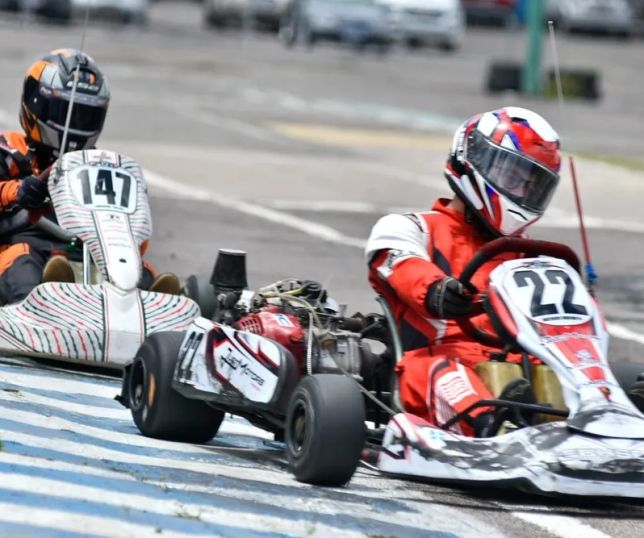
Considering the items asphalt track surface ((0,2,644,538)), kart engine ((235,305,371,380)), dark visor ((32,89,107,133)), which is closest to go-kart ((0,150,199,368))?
asphalt track surface ((0,2,644,538))

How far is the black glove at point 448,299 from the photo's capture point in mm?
5898

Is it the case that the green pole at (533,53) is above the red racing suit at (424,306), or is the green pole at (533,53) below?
below

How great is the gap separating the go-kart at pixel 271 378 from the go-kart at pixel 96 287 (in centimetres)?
83

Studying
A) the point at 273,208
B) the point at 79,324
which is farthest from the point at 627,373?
the point at 273,208

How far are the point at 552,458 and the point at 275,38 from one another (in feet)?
112

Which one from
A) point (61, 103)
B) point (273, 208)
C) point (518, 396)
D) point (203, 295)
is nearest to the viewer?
point (518, 396)

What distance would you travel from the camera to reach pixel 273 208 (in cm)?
1463

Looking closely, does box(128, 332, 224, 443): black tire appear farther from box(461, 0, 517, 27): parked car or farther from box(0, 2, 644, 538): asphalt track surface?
box(461, 0, 517, 27): parked car

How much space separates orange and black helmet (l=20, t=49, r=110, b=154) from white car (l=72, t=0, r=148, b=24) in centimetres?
2840

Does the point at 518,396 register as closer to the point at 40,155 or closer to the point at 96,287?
the point at 96,287

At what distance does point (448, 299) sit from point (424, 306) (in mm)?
108

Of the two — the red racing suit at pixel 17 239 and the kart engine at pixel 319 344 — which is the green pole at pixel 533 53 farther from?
the kart engine at pixel 319 344

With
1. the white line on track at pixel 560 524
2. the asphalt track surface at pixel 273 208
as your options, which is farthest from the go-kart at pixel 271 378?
the white line on track at pixel 560 524

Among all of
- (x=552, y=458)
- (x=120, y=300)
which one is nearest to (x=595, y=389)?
(x=552, y=458)
